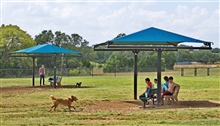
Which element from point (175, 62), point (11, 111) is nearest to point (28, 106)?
point (11, 111)

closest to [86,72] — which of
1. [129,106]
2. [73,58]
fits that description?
[73,58]

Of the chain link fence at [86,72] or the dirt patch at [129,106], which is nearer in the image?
the dirt patch at [129,106]

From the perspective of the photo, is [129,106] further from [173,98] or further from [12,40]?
[12,40]

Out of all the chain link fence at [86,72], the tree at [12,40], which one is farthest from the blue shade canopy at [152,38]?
the tree at [12,40]

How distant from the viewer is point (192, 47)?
18969mm

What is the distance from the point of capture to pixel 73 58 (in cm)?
7288

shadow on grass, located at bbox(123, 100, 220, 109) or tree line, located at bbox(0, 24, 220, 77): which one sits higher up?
tree line, located at bbox(0, 24, 220, 77)

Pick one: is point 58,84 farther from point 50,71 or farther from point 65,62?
point 65,62

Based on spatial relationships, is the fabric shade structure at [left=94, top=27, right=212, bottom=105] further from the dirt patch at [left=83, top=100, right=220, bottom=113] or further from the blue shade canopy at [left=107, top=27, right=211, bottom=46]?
the dirt patch at [left=83, top=100, right=220, bottom=113]

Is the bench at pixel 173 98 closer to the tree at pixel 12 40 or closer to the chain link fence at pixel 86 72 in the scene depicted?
the chain link fence at pixel 86 72

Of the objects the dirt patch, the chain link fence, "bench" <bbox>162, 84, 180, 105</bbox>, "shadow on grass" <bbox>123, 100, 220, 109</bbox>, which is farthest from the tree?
"bench" <bbox>162, 84, 180, 105</bbox>

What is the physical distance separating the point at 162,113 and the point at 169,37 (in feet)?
13.7

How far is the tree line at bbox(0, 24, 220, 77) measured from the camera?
57.7m

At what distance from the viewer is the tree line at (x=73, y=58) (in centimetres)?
5766
